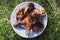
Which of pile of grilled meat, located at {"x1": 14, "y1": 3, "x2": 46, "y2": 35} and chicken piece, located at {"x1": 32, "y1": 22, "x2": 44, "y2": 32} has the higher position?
pile of grilled meat, located at {"x1": 14, "y1": 3, "x2": 46, "y2": 35}

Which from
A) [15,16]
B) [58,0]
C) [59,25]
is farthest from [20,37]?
A: [58,0]

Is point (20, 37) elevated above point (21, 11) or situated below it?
below

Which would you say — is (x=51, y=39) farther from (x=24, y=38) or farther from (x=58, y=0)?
(x=58, y=0)

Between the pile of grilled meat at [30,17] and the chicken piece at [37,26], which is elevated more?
the pile of grilled meat at [30,17]
